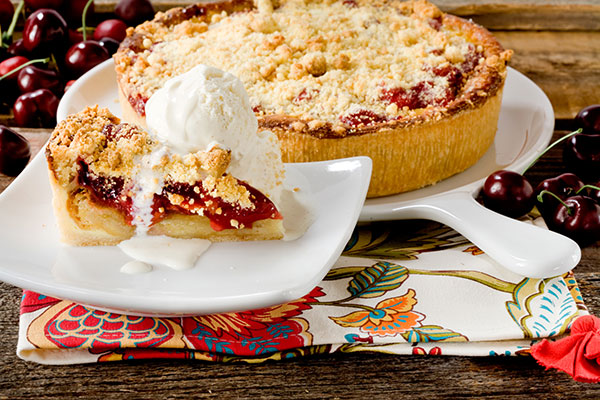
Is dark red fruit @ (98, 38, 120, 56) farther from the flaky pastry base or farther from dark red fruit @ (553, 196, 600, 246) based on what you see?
dark red fruit @ (553, 196, 600, 246)

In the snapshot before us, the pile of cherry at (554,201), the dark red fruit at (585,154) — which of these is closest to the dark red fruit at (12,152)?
the pile of cherry at (554,201)

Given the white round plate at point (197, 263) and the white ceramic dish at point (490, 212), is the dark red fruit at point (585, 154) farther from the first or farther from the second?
the white round plate at point (197, 263)

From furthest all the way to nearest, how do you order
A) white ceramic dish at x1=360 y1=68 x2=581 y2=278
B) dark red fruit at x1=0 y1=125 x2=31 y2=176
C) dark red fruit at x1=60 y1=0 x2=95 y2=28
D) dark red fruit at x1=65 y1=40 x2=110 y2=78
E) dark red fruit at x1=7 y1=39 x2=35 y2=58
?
1. dark red fruit at x1=60 y1=0 x2=95 y2=28
2. dark red fruit at x1=7 y1=39 x2=35 y2=58
3. dark red fruit at x1=65 y1=40 x2=110 y2=78
4. dark red fruit at x1=0 y1=125 x2=31 y2=176
5. white ceramic dish at x1=360 y1=68 x2=581 y2=278

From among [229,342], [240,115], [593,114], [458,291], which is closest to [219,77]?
[240,115]

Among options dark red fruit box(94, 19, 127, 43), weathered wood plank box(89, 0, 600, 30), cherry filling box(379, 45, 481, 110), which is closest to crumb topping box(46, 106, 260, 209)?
cherry filling box(379, 45, 481, 110)

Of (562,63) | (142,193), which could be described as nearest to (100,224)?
(142,193)

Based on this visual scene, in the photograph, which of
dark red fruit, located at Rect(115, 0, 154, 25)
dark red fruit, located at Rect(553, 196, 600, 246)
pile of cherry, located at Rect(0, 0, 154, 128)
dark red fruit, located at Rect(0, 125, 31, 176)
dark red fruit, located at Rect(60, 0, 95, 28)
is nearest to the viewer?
dark red fruit, located at Rect(553, 196, 600, 246)

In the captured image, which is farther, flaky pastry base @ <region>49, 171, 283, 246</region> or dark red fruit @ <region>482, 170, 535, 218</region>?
dark red fruit @ <region>482, 170, 535, 218</region>
